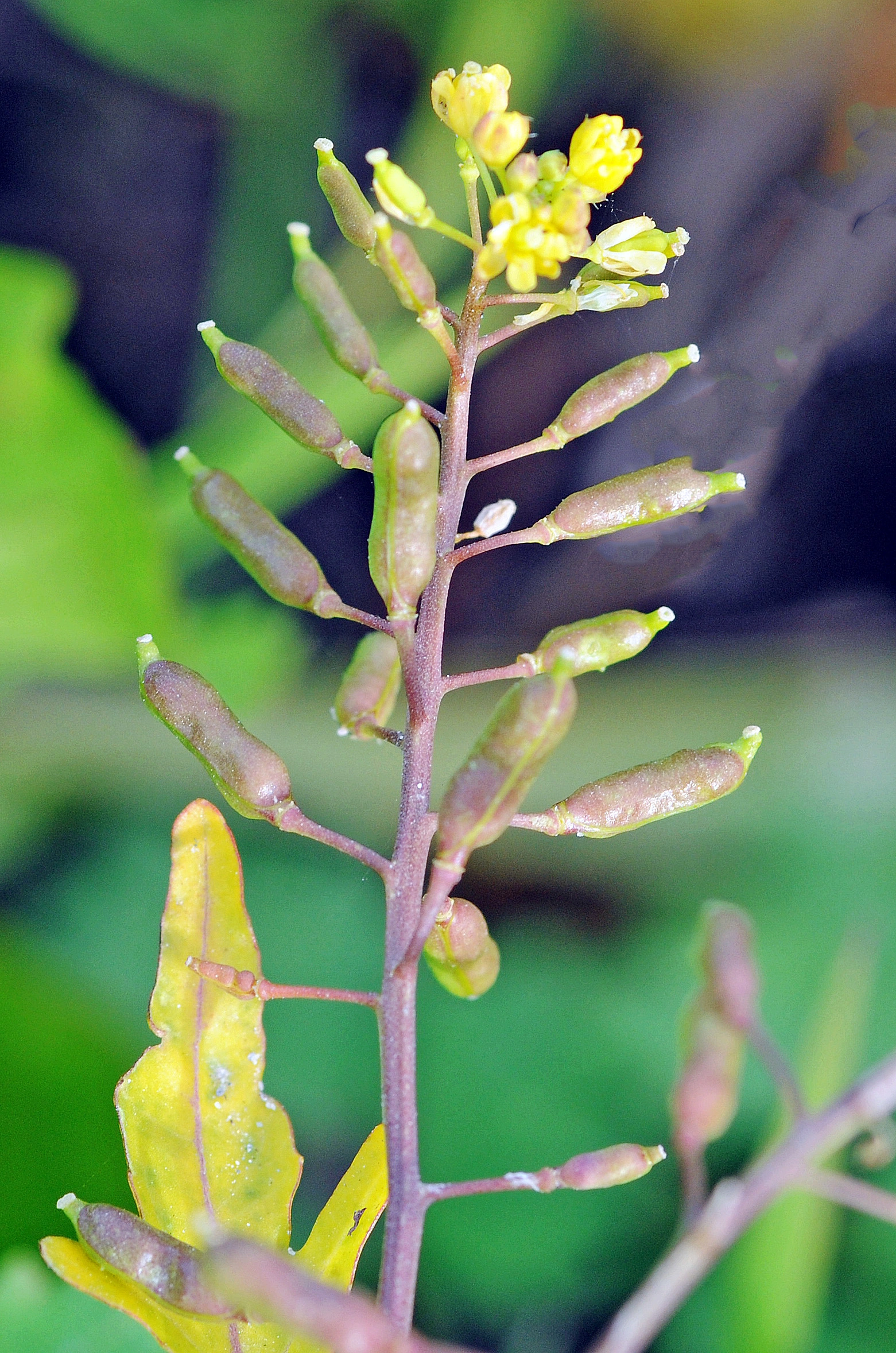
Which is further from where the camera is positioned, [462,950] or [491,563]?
[491,563]

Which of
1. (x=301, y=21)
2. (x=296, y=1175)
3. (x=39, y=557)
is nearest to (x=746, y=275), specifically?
(x=301, y=21)

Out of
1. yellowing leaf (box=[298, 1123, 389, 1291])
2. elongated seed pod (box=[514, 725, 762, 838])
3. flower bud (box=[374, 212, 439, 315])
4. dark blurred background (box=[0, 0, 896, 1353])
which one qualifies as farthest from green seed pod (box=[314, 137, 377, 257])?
dark blurred background (box=[0, 0, 896, 1353])

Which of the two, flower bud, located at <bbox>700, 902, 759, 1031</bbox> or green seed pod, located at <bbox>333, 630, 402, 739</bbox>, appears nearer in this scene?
flower bud, located at <bbox>700, 902, 759, 1031</bbox>

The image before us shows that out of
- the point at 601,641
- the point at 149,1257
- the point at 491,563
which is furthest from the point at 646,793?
the point at 491,563

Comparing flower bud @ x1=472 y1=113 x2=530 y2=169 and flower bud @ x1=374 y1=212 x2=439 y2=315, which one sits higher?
flower bud @ x1=472 y1=113 x2=530 y2=169

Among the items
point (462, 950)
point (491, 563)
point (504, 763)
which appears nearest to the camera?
point (504, 763)

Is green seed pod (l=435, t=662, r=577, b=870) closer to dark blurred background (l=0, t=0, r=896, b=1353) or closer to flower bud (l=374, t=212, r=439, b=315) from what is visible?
flower bud (l=374, t=212, r=439, b=315)

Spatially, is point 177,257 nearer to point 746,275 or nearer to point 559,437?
point 746,275

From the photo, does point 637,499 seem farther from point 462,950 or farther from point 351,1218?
point 351,1218
